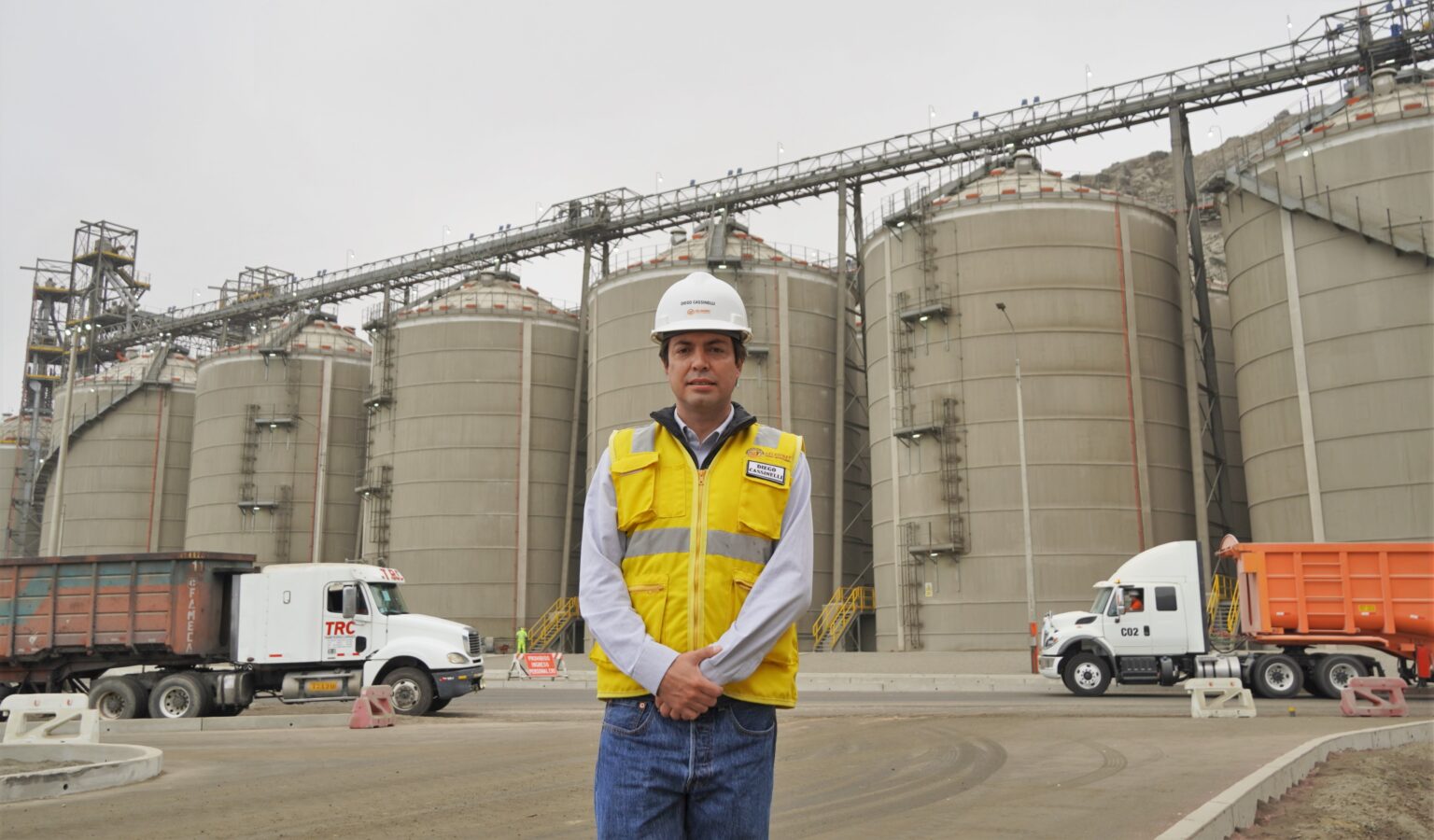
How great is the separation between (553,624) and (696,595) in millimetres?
48348

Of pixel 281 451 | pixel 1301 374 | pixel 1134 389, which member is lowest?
pixel 1301 374

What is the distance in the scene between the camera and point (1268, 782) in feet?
29.2

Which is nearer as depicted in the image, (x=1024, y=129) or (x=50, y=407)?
(x=1024, y=129)

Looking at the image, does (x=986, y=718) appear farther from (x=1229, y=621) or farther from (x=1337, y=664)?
(x=1229, y=621)

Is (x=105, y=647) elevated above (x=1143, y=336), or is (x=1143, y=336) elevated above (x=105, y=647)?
(x=1143, y=336)

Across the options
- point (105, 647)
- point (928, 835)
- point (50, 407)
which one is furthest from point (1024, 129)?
point (50, 407)

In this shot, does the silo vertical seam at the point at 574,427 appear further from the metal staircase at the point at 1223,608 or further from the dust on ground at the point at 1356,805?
the dust on ground at the point at 1356,805

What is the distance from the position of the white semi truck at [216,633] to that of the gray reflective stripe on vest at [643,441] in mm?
18370

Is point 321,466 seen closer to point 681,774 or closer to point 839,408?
point 839,408

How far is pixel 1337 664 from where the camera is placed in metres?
22.6

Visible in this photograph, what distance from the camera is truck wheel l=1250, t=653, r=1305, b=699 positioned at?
2289 centimetres

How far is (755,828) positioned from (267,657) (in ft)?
65.8

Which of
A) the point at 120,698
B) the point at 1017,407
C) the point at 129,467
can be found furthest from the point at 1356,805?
the point at 129,467

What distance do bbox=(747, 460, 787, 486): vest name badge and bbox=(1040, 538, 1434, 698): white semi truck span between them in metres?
22.3
